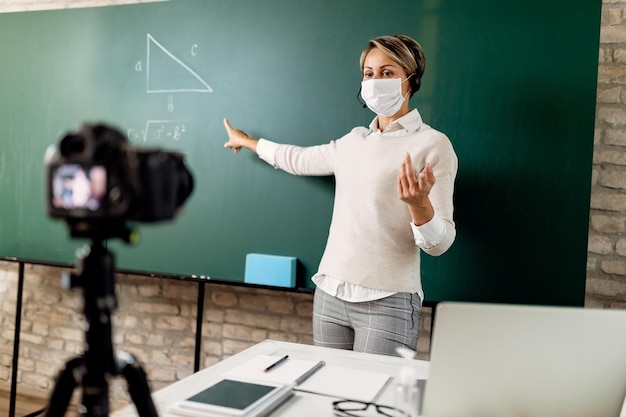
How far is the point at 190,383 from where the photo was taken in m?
1.26

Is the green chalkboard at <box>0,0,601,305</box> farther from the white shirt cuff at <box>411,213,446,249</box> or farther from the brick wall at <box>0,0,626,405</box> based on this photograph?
the white shirt cuff at <box>411,213,446,249</box>

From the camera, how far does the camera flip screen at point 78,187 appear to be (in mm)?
646

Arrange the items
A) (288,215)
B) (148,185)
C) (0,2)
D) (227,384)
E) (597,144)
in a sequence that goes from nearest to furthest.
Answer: (148,185), (227,384), (597,144), (288,215), (0,2)

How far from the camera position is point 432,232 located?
1.61m

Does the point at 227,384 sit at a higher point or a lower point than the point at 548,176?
lower

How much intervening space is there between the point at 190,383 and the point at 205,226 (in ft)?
4.59

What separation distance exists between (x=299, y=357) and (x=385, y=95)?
3.20 ft

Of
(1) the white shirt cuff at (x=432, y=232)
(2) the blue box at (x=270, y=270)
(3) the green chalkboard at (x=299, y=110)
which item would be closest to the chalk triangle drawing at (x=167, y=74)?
(3) the green chalkboard at (x=299, y=110)

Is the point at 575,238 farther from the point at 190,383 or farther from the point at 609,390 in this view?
the point at 190,383

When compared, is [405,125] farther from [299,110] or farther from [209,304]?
[209,304]

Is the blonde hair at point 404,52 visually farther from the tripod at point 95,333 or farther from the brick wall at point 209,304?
the tripod at point 95,333

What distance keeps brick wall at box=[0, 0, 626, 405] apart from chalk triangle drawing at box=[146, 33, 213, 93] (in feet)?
1.33

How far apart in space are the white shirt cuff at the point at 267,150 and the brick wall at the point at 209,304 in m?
0.70

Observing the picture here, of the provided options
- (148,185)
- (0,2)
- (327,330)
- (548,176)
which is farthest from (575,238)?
(0,2)
